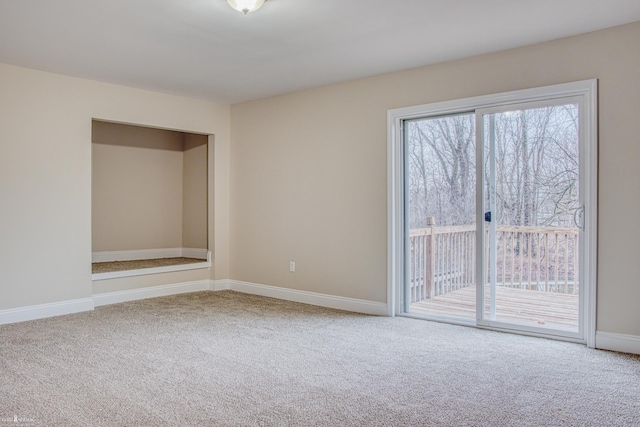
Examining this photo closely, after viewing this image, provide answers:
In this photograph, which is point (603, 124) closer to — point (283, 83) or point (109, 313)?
point (283, 83)

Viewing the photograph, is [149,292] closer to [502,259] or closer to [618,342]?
[502,259]

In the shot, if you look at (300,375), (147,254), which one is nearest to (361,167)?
(300,375)

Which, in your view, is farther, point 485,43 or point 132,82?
point 132,82

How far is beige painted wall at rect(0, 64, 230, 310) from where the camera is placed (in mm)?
4262

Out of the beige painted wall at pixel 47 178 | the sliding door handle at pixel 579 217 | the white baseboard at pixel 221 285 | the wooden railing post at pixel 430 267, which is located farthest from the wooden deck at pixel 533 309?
the beige painted wall at pixel 47 178

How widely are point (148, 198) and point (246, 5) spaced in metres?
4.40

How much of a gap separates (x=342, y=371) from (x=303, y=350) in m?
0.51

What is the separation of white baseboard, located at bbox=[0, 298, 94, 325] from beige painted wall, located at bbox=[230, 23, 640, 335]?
184 cm

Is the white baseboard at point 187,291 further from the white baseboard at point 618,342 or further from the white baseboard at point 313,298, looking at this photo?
the white baseboard at point 618,342

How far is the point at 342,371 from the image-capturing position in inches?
116

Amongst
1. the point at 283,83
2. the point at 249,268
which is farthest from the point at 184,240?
the point at 283,83

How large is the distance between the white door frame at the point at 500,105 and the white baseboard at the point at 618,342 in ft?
0.17

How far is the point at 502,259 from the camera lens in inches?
156

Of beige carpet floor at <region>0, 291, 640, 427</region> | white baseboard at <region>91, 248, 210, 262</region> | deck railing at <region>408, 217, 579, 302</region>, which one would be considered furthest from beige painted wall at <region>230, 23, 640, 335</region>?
white baseboard at <region>91, 248, 210, 262</region>
